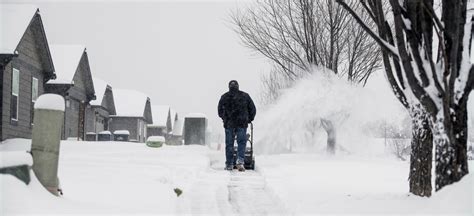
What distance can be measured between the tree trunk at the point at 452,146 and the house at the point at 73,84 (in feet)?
74.7

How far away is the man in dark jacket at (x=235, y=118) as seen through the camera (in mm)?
10531

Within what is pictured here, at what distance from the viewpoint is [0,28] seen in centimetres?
1916

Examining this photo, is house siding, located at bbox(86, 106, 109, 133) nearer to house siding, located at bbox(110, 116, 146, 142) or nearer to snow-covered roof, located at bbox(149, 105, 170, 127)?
house siding, located at bbox(110, 116, 146, 142)

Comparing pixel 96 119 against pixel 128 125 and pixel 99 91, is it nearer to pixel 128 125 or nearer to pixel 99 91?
pixel 99 91

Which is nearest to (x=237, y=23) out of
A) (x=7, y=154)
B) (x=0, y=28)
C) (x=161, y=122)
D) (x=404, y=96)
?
(x=0, y=28)

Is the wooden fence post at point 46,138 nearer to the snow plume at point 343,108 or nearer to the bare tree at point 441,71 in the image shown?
the bare tree at point 441,71

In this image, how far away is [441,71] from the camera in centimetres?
585

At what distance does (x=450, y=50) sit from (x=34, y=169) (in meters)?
4.32

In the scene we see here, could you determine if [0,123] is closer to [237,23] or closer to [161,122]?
[237,23]

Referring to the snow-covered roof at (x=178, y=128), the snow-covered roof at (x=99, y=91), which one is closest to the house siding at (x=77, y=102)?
the snow-covered roof at (x=99, y=91)

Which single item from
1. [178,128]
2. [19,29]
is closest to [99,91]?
[19,29]

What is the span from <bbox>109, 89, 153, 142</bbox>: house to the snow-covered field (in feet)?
123

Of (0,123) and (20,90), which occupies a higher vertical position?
(20,90)

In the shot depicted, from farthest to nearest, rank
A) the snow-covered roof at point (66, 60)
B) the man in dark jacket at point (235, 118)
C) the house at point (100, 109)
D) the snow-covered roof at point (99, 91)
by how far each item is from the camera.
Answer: the snow-covered roof at point (99, 91)
the house at point (100, 109)
the snow-covered roof at point (66, 60)
the man in dark jacket at point (235, 118)
